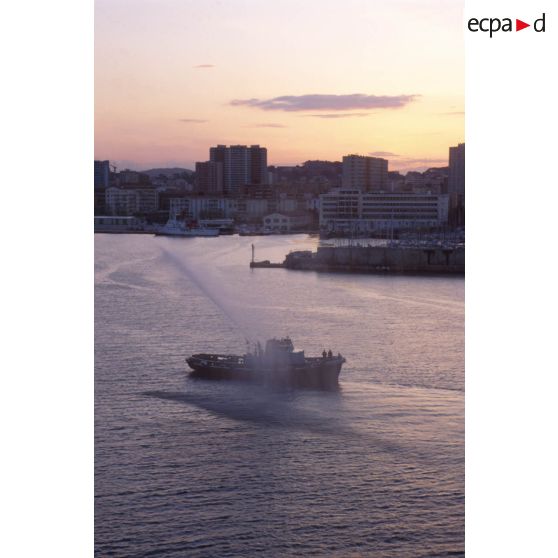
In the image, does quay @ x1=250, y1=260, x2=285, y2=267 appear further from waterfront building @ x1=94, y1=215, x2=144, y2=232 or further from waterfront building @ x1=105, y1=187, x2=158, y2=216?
waterfront building @ x1=94, y1=215, x2=144, y2=232

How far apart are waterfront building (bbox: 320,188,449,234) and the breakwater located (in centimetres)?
385

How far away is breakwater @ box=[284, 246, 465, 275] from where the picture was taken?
51.2 ft

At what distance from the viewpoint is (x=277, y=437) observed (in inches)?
202

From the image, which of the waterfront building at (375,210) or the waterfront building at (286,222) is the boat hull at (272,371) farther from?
the waterfront building at (286,222)

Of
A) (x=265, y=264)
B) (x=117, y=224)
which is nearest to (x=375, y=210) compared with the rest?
(x=117, y=224)

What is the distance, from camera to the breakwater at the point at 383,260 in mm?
15594

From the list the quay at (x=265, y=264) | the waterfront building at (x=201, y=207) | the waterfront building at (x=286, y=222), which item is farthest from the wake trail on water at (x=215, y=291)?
the waterfront building at (x=286, y=222)

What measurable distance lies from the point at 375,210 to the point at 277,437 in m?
16.1

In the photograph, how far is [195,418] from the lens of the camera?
18.5 ft
